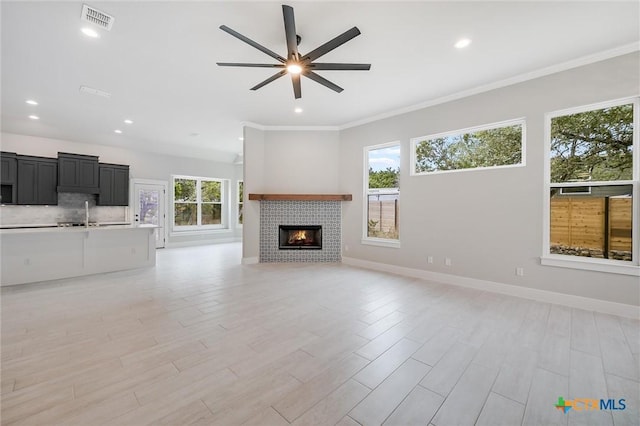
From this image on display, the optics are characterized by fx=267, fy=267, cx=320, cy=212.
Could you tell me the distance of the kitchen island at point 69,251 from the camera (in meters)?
4.12

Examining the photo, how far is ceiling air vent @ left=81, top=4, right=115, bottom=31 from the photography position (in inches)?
98.8

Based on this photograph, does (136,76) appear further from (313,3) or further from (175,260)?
(175,260)

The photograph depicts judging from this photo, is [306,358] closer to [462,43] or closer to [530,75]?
[462,43]

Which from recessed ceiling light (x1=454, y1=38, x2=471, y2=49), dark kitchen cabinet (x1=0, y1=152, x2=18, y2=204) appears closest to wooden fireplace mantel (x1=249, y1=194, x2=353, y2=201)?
recessed ceiling light (x1=454, y1=38, x2=471, y2=49)

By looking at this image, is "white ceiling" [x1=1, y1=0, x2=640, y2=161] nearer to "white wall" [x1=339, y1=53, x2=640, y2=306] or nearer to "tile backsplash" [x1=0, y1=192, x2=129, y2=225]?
"white wall" [x1=339, y1=53, x2=640, y2=306]

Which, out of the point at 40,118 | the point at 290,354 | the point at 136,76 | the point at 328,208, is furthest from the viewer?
the point at 328,208

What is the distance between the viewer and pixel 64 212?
6.57m

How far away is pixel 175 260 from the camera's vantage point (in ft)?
20.7

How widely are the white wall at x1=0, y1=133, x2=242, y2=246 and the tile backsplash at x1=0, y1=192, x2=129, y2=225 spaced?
103cm

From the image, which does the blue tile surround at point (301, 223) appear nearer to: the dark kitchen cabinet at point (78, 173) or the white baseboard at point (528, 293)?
the white baseboard at point (528, 293)

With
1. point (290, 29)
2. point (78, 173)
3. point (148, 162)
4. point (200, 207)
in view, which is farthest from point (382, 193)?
point (78, 173)

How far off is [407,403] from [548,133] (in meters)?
3.87

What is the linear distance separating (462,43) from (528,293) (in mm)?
3321

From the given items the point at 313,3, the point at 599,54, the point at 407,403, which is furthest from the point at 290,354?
the point at 599,54
